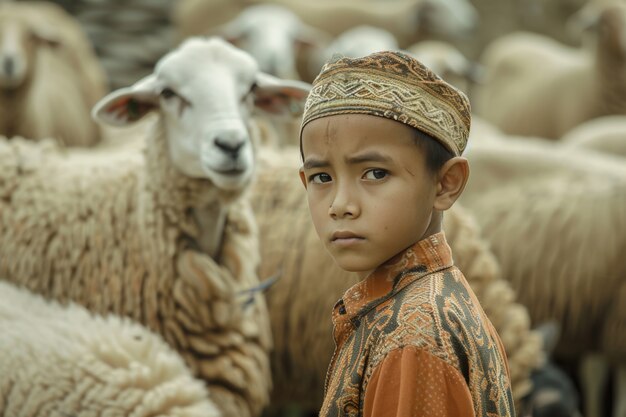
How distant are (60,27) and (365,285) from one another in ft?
20.8

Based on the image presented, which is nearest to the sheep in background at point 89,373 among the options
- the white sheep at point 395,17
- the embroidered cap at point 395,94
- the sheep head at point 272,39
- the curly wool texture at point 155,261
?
the curly wool texture at point 155,261

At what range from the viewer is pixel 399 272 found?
212 cm

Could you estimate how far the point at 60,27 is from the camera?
8.01m

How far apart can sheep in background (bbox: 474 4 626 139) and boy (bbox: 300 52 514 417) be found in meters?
7.40

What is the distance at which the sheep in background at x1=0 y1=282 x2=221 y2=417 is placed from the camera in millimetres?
3146

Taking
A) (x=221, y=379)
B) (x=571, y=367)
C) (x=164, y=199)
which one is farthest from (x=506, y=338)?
(x=571, y=367)

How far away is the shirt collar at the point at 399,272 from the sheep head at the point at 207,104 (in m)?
1.68

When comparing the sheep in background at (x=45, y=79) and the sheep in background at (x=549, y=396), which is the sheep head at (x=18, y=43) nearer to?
the sheep in background at (x=45, y=79)

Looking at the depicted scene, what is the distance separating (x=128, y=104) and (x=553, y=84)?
6602 millimetres

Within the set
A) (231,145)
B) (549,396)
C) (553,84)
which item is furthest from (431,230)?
(553,84)

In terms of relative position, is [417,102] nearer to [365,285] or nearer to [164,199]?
[365,285]

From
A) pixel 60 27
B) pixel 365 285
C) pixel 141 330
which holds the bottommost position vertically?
pixel 365 285

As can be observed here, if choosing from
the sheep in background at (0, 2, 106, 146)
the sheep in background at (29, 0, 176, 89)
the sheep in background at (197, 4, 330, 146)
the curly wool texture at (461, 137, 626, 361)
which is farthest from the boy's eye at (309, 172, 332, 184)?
the sheep in background at (29, 0, 176, 89)

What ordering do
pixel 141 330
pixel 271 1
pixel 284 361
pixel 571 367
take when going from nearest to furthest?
pixel 141 330 < pixel 284 361 < pixel 571 367 < pixel 271 1
